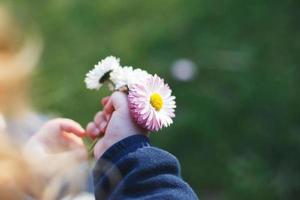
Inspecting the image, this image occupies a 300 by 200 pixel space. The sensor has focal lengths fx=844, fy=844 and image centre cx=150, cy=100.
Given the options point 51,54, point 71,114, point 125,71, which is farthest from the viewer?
point 51,54

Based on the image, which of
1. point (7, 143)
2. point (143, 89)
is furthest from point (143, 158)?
point (7, 143)

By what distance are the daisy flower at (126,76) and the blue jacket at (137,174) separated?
10 cm

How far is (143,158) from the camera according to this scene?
1.33 m

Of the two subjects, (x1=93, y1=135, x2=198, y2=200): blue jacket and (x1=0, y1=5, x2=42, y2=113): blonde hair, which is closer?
(x1=0, y1=5, x2=42, y2=113): blonde hair

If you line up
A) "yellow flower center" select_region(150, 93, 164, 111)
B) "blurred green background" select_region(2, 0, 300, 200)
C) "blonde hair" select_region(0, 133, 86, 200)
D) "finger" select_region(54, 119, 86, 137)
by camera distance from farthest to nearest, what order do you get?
"blurred green background" select_region(2, 0, 300, 200) < "finger" select_region(54, 119, 86, 137) < "yellow flower center" select_region(150, 93, 164, 111) < "blonde hair" select_region(0, 133, 86, 200)

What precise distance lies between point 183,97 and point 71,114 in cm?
47

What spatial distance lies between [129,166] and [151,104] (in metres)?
0.12

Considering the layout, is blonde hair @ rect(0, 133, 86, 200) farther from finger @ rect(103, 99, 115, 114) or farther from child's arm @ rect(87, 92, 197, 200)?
finger @ rect(103, 99, 115, 114)

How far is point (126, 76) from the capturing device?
1.43m

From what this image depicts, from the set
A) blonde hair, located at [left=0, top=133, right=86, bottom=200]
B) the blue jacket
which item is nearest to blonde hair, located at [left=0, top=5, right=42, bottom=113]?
blonde hair, located at [left=0, top=133, right=86, bottom=200]

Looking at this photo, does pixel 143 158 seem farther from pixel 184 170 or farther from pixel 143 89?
pixel 184 170

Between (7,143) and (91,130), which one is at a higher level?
(91,130)

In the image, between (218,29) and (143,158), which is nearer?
(143,158)

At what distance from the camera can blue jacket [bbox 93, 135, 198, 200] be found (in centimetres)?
129
